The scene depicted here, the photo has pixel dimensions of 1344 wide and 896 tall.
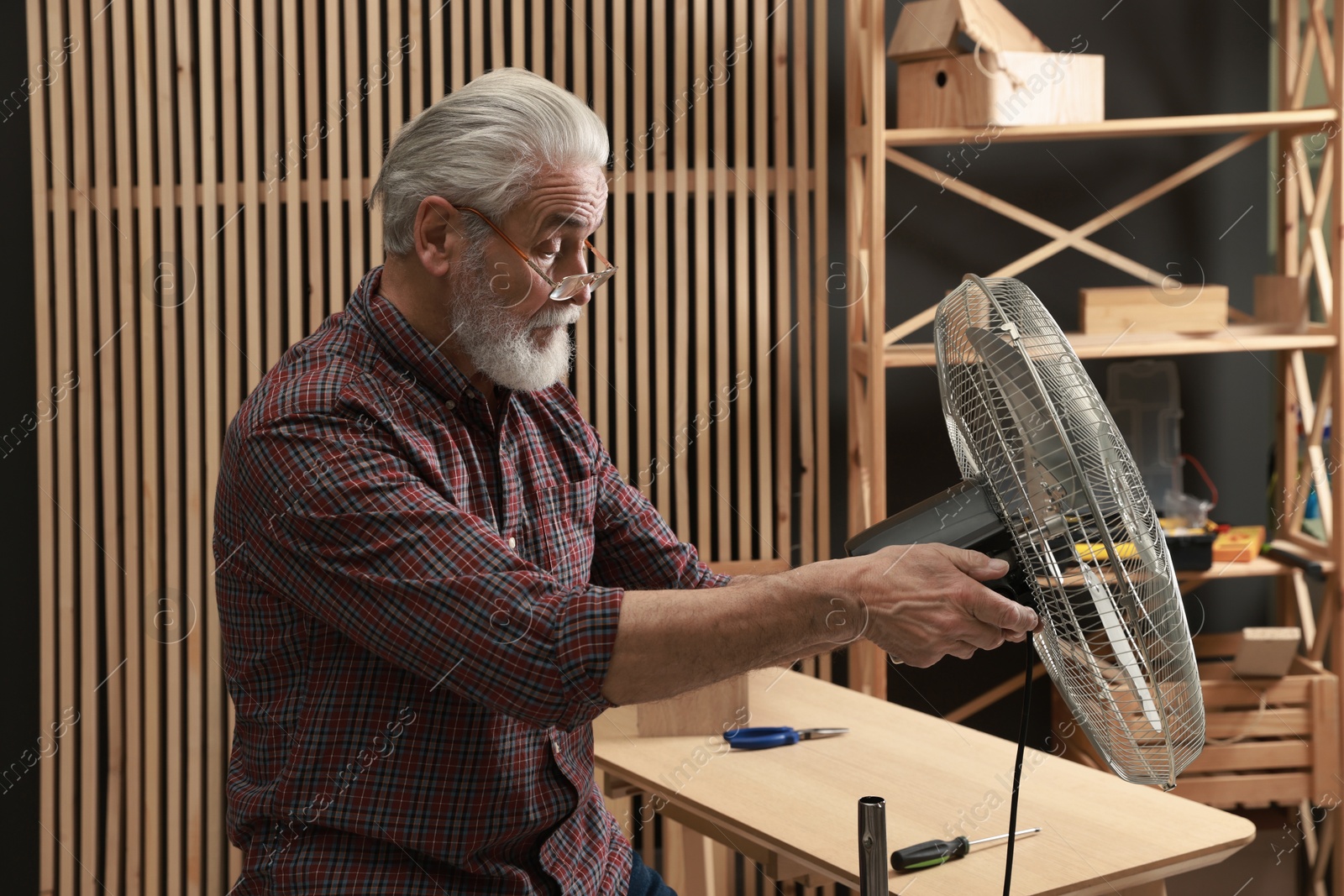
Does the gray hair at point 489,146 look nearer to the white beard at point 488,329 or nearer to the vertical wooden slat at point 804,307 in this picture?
the white beard at point 488,329

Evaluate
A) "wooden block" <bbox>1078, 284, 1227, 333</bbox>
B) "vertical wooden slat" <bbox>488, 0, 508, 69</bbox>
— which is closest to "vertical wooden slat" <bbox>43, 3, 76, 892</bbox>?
"vertical wooden slat" <bbox>488, 0, 508, 69</bbox>

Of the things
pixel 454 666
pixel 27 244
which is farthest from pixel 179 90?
pixel 454 666

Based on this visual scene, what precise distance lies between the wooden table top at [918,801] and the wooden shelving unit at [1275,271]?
911 mm

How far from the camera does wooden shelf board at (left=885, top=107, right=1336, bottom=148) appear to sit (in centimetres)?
287

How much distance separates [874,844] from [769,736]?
28.8 inches

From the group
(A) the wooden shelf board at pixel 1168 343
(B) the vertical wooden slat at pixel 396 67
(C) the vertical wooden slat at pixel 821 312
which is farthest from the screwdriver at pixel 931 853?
(B) the vertical wooden slat at pixel 396 67

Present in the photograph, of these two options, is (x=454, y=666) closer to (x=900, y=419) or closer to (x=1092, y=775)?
(x=1092, y=775)

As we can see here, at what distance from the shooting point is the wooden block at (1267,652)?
299 centimetres

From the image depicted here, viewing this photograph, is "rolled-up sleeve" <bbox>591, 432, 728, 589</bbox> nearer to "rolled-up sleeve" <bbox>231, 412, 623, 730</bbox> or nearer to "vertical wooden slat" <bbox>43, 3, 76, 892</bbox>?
"rolled-up sleeve" <bbox>231, 412, 623, 730</bbox>

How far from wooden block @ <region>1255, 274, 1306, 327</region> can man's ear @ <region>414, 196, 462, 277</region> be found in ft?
7.84

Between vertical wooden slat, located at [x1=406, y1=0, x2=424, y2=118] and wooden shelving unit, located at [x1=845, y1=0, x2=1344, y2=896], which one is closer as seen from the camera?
wooden shelving unit, located at [x1=845, y1=0, x2=1344, y2=896]

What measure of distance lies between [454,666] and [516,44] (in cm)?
224

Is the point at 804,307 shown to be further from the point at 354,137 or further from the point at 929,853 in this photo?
the point at 929,853

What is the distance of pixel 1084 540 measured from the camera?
1078mm
